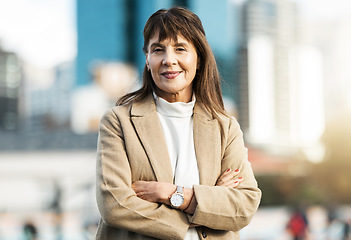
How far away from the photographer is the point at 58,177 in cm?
1478

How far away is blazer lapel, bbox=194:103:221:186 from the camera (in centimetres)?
133

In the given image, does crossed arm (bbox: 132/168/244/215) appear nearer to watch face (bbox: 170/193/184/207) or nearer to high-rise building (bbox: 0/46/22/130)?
watch face (bbox: 170/193/184/207)

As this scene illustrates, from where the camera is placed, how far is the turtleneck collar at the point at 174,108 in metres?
1.38

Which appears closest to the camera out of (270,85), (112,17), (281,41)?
(112,17)

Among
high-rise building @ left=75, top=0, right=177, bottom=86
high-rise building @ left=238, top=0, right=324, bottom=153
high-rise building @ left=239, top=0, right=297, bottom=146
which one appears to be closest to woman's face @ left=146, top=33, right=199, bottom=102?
high-rise building @ left=75, top=0, right=177, bottom=86

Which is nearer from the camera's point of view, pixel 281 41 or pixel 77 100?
pixel 77 100

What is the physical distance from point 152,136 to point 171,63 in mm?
220

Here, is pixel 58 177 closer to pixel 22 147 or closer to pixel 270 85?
pixel 22 147

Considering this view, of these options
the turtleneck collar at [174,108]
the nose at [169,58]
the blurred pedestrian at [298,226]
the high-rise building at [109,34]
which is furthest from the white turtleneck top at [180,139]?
the high-rise building at [109,34]

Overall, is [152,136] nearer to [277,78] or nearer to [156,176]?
[156,176]

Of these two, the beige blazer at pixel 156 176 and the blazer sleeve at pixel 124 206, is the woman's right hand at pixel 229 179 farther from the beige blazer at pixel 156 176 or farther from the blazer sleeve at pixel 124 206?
the blazer sleeve at pixel 124 206

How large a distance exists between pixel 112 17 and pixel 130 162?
35364 millimetres

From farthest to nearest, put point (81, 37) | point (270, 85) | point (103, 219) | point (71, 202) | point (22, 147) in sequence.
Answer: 1. point (270, 85)
2. point (81, 37)
3. point (22, 147)
4. point (71, 202)
5. point (103, 219)

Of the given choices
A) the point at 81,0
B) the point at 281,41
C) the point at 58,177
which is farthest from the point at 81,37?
the point at 281,41
